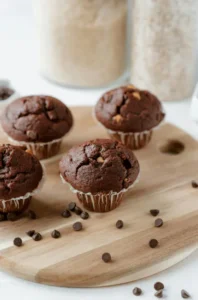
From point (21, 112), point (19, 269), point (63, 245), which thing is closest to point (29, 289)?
point (19, 269)

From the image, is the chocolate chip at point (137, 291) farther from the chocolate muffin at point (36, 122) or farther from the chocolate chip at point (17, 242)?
the chocolate muffin at point (36, 122)

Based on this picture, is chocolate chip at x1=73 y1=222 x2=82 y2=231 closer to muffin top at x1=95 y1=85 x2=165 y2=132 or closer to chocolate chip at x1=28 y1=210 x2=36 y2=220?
chocolate chip at x1=28 y1=210 x2=36 y2=220

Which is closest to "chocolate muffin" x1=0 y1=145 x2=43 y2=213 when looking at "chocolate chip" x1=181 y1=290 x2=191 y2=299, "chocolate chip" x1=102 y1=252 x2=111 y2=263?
"chocolate chip" x1=102 y1=252 x2=111 y2=263

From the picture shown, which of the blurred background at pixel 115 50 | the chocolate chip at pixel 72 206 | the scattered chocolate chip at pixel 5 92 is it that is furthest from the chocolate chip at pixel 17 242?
the blurred background at pixel 115 50

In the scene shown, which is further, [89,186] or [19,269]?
[89,186]

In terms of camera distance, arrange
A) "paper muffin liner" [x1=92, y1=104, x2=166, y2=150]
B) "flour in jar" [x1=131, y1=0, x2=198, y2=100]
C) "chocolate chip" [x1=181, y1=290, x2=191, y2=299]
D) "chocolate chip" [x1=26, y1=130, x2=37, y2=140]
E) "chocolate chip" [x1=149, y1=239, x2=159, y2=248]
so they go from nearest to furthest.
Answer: "chocolate chip" [x1=181, y1=290, x2=191, y2=299] → "chocolate chip" [x1=149, y1=239, x2=159, y2=248] → "chocolate chip" [x1=26, y1=130, x2=37, y2=140] → "paper muffin liner" [x1=92, y1=104, x2=166, y2=150] → "flour in jar" [x1=131, y1=0, x2=198, y2=100]

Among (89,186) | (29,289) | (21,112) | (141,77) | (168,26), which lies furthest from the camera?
(141,77)

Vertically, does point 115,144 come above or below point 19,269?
above

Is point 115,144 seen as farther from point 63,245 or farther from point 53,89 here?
point 53,89
